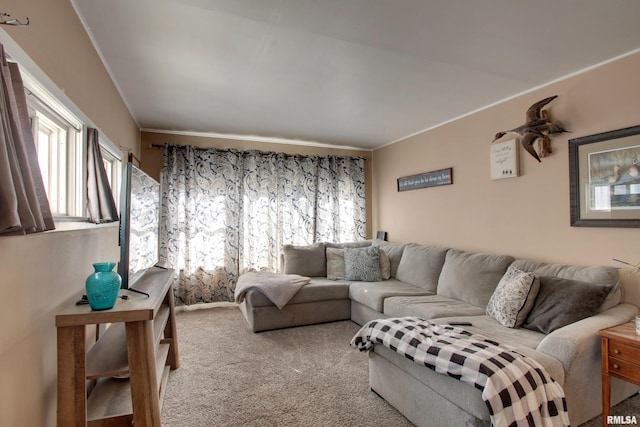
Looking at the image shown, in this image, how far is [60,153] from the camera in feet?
6.25

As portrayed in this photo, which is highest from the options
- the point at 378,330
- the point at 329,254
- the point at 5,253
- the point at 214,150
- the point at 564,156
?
the point at 214,150

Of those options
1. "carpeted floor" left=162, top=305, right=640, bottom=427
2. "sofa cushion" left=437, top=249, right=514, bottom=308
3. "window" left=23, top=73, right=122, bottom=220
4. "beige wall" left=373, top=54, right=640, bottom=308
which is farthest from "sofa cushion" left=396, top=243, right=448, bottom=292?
"window" left=23, top=73, right=122, bottom=220

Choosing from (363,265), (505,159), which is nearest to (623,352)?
(505,159)

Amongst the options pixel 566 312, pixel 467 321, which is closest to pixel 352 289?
pixel 467 321

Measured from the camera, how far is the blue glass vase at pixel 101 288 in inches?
58.3

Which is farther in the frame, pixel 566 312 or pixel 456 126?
pixel 456 126

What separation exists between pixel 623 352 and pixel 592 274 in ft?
2.31

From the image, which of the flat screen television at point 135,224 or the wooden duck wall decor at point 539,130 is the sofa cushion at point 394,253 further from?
the flat screen television at point 135,224

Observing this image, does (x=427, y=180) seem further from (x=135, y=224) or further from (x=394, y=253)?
(x=135, y=224)

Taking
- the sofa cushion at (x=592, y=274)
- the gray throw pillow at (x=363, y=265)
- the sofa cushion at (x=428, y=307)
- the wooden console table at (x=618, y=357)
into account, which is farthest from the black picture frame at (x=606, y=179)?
the gray throw pillow at (x=363, y=265)

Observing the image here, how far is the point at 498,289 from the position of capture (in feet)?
8.78

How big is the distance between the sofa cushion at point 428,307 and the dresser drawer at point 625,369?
3.15ft

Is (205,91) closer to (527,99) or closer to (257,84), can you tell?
(257,84)

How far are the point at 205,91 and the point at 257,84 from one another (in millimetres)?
549
